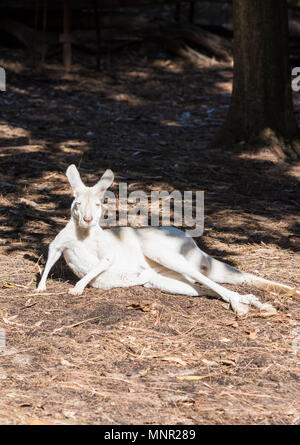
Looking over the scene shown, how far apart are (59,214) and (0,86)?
5.26m

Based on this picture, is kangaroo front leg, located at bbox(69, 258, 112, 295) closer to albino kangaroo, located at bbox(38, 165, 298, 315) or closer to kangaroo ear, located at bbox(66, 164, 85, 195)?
albino kangaroo, located at bbox(38, 165, 298, 315)

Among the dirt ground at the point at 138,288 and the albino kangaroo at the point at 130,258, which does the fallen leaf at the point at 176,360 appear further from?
the albino kangaroo at the point at 130,258

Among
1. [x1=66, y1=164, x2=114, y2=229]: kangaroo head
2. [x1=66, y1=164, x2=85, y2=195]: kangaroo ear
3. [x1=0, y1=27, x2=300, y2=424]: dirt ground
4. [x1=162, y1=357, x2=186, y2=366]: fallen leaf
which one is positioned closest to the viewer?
[x1=0, y1=27, x2=300, y2=424]: dirt ground

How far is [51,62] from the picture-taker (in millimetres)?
12797

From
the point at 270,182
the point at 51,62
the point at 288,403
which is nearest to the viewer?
the point at 288,403

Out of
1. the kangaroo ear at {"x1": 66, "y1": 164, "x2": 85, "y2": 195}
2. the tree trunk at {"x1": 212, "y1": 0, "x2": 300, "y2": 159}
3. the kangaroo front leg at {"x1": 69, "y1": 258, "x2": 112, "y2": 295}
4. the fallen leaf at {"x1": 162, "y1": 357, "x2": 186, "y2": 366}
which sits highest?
the tree trunk at {"x1": 212, "y1": 0, "x2": 300, "y2": 159}

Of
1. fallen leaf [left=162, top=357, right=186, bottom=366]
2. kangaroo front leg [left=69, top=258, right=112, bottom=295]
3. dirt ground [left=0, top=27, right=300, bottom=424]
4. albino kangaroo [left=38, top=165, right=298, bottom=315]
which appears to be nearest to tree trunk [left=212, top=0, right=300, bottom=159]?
dirt ground [left=0, top=27, right=300, bottom=424]

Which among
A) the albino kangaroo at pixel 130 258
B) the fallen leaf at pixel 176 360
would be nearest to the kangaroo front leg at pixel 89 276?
the albino kangaroo at pixel 130 258

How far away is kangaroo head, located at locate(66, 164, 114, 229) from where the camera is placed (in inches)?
184

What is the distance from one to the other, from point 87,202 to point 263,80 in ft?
16.0

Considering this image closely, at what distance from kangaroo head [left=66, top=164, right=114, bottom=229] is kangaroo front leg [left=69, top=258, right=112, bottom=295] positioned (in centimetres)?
30

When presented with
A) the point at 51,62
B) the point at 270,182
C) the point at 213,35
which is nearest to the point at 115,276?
the point at 270,182

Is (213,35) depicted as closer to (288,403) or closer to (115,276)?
(115,276)

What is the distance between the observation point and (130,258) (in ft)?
16.3
